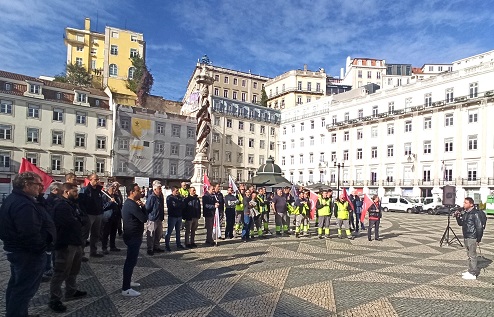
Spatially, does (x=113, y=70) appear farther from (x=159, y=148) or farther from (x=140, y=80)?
(x=159, y=148)

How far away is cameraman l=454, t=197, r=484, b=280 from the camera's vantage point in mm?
8727

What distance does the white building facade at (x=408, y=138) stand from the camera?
143ft

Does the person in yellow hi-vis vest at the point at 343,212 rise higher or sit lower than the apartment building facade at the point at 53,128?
lower

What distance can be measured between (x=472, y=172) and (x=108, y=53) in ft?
188

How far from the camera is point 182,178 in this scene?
55906 millimetres

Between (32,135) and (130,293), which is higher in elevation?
(32,135)

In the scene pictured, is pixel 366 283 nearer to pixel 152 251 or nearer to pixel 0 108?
pixel 152 251

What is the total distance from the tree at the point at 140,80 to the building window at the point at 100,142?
499 inches

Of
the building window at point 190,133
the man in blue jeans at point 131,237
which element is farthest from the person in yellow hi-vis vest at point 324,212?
the building window at point 190,133

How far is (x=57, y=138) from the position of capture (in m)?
46.9

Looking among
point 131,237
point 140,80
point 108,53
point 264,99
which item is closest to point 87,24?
point 108,53

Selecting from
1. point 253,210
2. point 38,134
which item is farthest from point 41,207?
point 38,134

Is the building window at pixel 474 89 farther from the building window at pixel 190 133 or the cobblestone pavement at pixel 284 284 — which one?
the cobblestone pavement at pixel 284 284

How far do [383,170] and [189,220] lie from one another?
4658 cm
